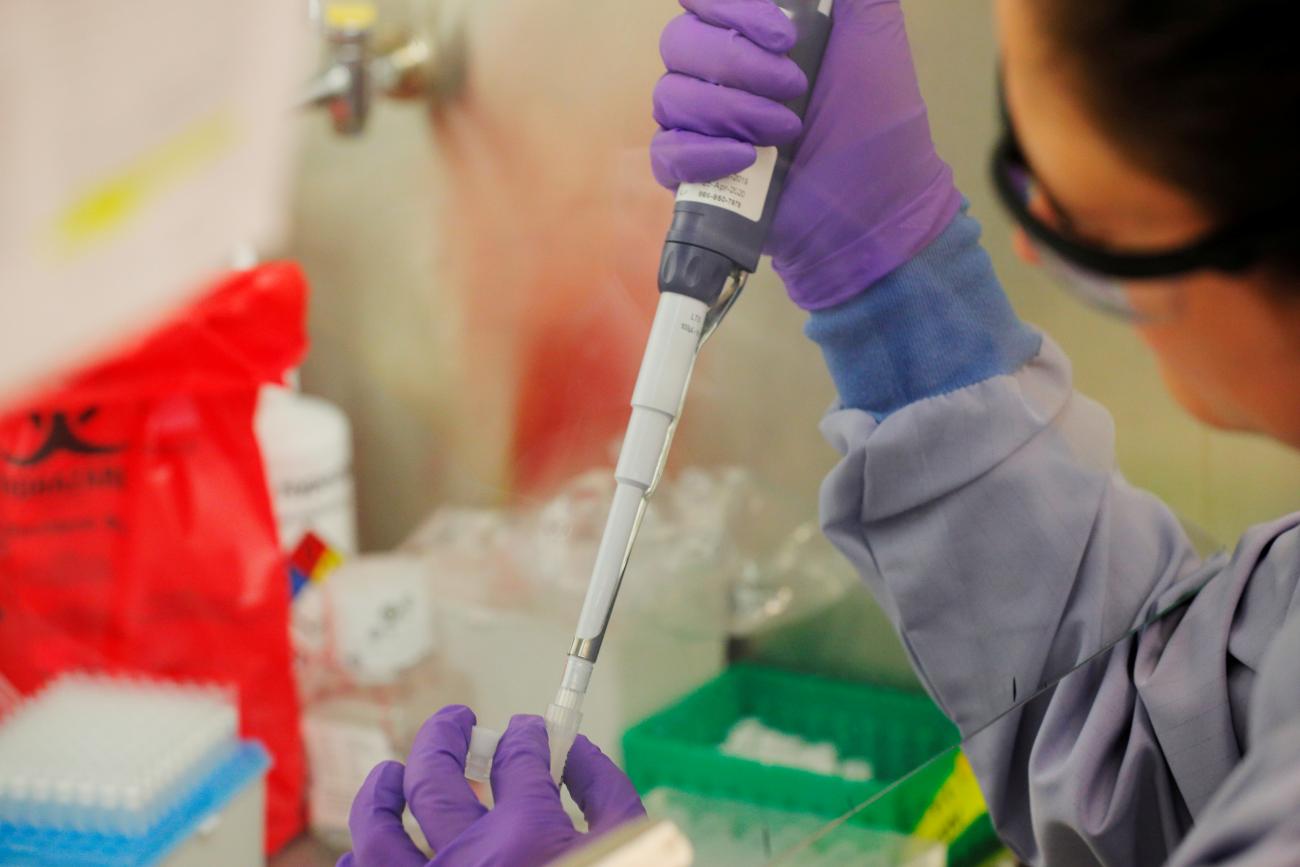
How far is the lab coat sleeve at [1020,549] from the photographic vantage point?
72cm

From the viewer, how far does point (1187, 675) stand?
752 mm

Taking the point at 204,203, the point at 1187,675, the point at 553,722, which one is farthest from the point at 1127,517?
the point at 204,203

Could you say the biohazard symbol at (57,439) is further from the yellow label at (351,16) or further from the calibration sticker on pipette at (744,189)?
the calibration sticker on pipette at (744,189)

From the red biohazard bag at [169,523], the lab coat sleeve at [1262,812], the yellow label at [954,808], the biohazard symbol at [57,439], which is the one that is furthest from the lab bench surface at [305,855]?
the lab coat sleeve at [1262,812]

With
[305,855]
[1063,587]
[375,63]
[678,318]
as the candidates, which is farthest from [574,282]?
[305,855]

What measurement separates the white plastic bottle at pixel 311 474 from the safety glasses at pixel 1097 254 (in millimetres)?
767

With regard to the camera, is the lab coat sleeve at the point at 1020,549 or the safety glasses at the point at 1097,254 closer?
the safety glasses at the point at 1097,254

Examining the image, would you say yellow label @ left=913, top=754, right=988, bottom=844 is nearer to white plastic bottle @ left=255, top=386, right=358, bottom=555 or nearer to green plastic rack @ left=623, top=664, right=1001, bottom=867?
green plastic rack @ left=623, top=664, right=1001, bottom=867

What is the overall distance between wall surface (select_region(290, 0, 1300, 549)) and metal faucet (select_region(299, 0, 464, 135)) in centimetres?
2

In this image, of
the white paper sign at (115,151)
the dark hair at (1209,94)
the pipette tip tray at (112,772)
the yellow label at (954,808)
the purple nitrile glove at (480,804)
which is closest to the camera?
the white paper sign at (115,151)

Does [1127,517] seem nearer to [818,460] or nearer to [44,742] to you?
[818,460]

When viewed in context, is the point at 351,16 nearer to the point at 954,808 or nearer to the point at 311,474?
the point at 311,474

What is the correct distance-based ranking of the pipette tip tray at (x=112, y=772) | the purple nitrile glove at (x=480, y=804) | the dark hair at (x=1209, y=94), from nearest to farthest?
the dark hair at (x=1209, y=94), the purple nitrile glove at (x=480, y=804), the pipette tip tray at (x=112, y=772)

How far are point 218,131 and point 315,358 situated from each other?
840mm
